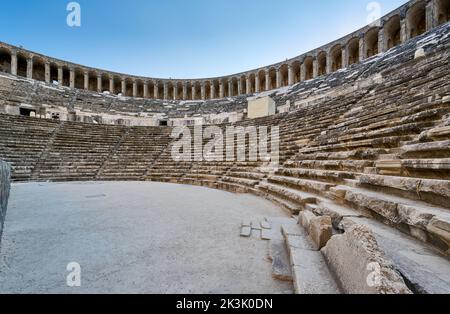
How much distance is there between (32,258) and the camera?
2.10 metres

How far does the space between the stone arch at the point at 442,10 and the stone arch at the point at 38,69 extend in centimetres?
3322

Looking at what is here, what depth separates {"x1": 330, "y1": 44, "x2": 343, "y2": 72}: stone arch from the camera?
61.7ft

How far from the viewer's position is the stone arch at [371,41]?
16397mm

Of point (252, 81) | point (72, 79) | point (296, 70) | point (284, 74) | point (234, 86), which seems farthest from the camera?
point (234, 86)

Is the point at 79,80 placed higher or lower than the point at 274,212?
higher

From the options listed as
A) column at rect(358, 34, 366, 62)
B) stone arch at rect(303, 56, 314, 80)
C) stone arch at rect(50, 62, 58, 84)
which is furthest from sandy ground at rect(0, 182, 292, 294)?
stone arch at rect(50, 62, 58, 84)

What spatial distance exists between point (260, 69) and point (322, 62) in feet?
23.1

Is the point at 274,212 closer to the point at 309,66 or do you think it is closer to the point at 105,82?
the point at 309,66

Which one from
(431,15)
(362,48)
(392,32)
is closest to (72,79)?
(362,48)

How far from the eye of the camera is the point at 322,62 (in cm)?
2089
